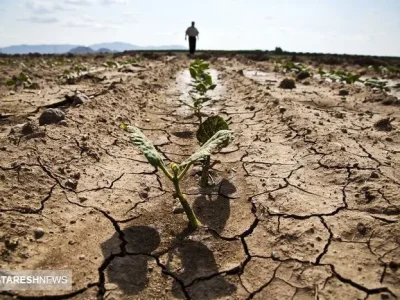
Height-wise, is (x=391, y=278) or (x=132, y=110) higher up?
(x=132, y=110)

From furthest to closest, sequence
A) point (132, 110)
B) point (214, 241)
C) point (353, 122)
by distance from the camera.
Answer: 1. point (132, 110)
2. point (353, 122)
3. point (214, 241)

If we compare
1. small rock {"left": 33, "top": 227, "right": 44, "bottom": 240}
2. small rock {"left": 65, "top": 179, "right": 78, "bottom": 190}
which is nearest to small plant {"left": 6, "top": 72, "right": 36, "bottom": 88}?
small rock {"left": 65, "top": 179, "right": 78, "bottom": 190}

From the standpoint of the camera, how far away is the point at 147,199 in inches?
109

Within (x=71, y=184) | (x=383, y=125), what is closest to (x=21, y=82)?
(x=71, y=184)

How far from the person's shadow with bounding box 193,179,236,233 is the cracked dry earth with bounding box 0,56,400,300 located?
0.04 ft

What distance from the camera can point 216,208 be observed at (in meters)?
2.67

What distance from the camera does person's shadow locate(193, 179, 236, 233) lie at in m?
2.50

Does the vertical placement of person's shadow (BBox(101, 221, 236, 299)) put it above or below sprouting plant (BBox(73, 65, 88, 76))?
below

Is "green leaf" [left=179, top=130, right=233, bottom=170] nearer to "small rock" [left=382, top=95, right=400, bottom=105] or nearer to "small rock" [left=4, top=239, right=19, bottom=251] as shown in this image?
"small rock" [left=4, top=239, right=19, bottom=251]

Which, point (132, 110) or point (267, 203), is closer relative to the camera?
point (267, 203)

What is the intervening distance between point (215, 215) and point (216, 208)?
0.10 metres

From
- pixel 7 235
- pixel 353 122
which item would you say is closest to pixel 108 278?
pixel 7 235

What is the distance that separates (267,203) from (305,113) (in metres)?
2.36

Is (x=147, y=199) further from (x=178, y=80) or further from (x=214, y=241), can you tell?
(x=178, y=80)
